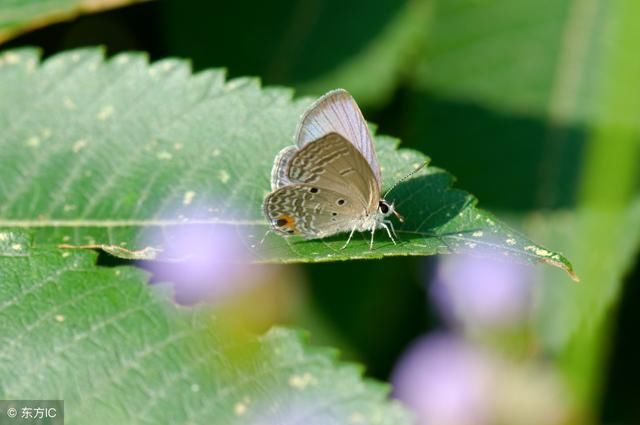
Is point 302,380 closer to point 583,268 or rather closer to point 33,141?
point 33,141

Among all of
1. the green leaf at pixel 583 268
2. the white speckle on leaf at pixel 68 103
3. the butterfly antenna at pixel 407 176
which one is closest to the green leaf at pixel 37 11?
the white speckle on leaf at pixel 68 103

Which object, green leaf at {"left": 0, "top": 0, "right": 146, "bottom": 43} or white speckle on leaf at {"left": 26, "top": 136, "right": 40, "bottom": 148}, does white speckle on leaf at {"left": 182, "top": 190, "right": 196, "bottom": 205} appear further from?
green leaf at {"left": 0, "top": 0, "right": 146, "bottom": 43}

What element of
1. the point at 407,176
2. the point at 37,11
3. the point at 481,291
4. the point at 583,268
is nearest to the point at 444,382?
the point at 481,291

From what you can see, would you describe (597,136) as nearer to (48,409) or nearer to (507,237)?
(507,237)

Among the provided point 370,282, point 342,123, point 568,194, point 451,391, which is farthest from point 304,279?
point 342,123

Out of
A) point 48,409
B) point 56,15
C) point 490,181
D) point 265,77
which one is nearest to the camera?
point 48,409
